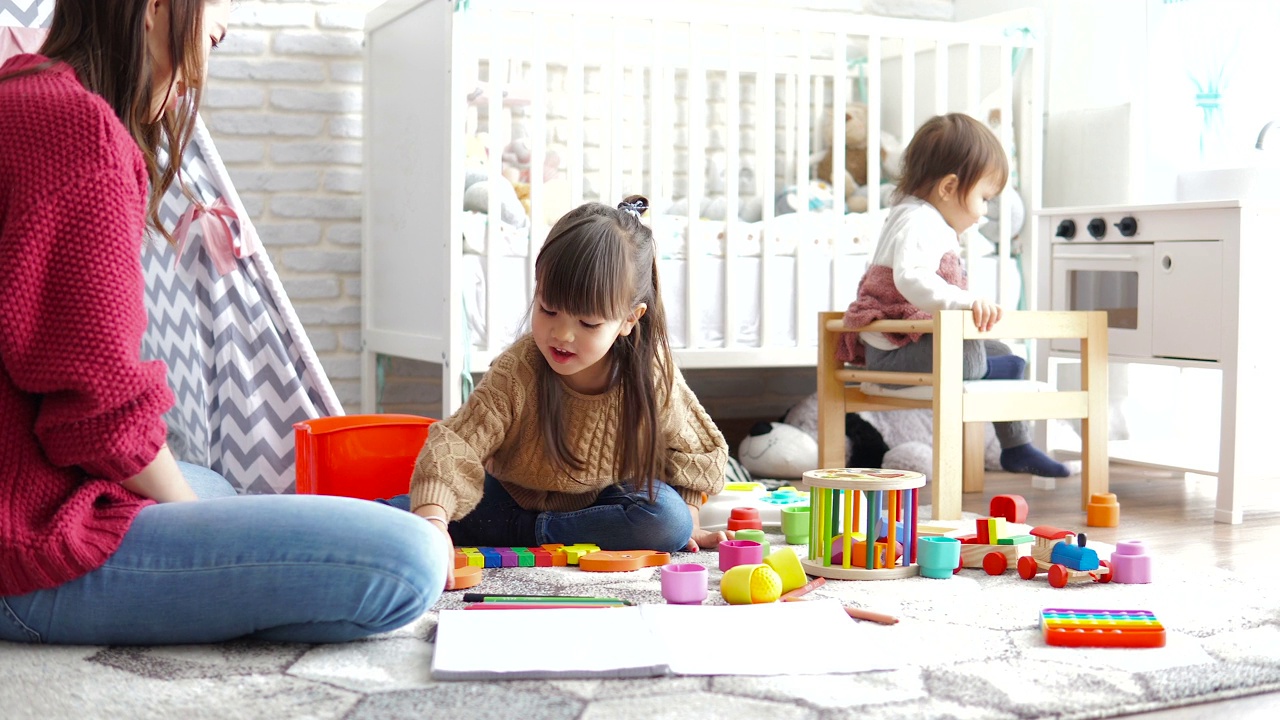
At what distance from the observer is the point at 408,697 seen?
3.50ft

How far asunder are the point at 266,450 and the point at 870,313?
111cm

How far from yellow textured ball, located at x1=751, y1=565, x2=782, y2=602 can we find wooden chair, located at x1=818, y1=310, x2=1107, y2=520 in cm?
72

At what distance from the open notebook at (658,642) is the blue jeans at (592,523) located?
367 mm

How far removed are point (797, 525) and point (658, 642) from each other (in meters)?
0.73

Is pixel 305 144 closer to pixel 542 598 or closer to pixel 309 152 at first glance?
pixel 309 152

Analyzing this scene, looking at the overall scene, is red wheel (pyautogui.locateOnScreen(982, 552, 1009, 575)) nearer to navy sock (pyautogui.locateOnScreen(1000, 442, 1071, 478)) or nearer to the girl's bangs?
the girl's bangs

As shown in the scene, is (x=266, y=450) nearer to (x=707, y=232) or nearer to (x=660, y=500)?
(x=660, y=500)

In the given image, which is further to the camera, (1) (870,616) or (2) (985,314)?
(2) (985,314)

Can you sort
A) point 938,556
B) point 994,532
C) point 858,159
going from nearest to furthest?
point 938,556
point 994,532
point 858,159

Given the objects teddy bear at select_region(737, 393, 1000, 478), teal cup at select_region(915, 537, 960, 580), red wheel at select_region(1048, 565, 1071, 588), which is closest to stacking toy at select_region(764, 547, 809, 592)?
teal cup at select_region(915, 537, 960, 580)

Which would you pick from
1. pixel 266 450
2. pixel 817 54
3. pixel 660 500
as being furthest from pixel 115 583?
pixel 817 54

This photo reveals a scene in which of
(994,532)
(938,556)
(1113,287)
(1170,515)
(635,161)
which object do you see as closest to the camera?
(938,556)

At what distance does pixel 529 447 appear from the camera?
5.64ft

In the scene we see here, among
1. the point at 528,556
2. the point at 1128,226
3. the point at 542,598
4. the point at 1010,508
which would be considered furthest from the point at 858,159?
the point at 542,598
